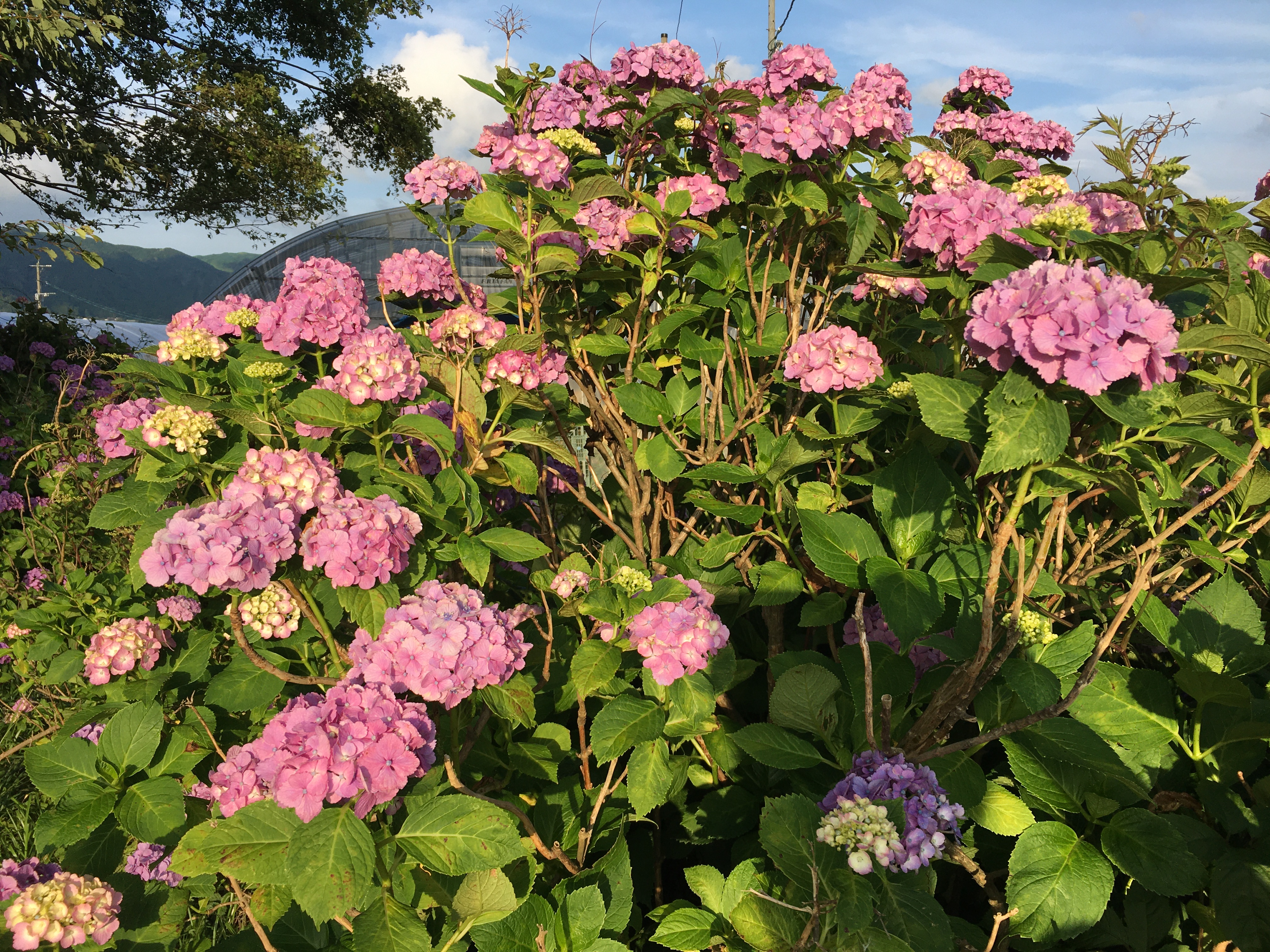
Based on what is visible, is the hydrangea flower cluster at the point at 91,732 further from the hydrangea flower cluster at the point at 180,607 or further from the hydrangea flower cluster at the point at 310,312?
the hydrangea flower cluster at the point at 310,312

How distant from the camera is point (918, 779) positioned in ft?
4.55

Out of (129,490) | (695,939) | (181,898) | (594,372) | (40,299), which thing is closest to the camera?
(695,939)

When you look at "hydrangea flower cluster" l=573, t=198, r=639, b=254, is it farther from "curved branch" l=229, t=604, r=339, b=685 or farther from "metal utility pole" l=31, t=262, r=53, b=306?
"metal utility pole" l=31, t=262, r=53, b=306

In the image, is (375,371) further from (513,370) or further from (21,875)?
(21,875)

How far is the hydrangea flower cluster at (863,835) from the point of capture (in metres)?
1.15

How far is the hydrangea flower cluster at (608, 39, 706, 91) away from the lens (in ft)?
8.77

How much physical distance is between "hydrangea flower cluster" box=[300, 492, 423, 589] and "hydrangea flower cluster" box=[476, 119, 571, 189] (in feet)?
4.27

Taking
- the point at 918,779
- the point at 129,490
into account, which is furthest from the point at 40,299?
the point at 918,779

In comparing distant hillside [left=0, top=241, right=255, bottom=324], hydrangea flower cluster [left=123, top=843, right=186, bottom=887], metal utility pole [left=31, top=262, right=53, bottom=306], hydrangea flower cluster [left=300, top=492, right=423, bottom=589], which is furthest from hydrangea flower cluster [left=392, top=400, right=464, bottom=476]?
distant hillside [left=0, top=241, right=255, bottom=324]

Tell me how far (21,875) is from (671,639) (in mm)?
1376

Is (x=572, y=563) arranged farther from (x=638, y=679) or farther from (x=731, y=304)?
(x=731, y=304)

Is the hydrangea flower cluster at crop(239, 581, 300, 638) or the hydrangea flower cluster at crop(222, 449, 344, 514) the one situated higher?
the hydrangea flower cluster at crop(222, 449, 344, 514)

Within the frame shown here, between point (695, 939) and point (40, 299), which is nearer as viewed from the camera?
point (695, 939)

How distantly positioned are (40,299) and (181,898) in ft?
32.1
